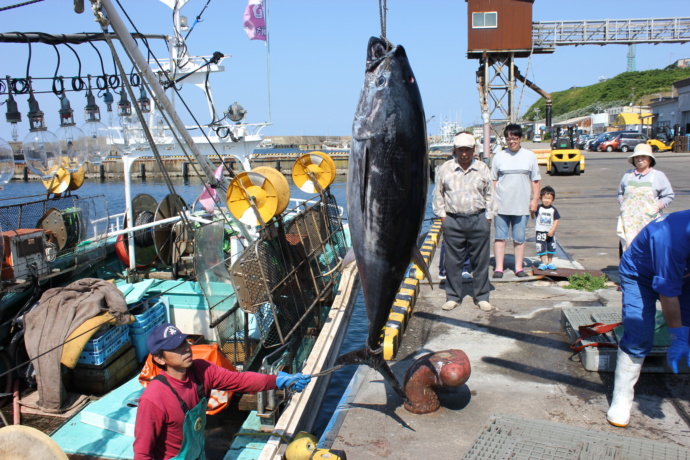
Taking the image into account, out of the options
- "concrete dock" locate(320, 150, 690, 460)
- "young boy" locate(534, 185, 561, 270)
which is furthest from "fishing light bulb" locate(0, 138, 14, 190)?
"young boy" locate(534, 185, 561, 270)

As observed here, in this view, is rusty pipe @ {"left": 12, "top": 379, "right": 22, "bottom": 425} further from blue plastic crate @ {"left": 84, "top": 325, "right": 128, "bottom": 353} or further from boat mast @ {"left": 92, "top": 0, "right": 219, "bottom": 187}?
boat mast @ {"left": 92, "top": 0, "right": 219, "bottom": 187}

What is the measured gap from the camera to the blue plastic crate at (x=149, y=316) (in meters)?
7.25

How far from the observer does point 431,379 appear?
4.13 m

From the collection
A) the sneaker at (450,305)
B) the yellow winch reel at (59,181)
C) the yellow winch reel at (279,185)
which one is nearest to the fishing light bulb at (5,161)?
the yellow winch reel at (59,181)

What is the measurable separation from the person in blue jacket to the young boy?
391cm

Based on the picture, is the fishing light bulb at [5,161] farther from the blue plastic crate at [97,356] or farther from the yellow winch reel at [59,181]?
the blue plastic crate at [97,356]

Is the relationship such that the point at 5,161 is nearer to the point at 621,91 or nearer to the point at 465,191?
the point at 465,191

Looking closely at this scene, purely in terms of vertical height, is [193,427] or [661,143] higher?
[661,143]

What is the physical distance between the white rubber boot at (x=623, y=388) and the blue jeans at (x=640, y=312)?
7cm

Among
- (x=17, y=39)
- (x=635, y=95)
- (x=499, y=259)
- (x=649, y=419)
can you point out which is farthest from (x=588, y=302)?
(x=635, y=95)

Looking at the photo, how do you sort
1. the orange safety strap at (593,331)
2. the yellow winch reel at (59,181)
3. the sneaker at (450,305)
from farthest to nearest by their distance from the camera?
the yellow winch reel at (59,181), the sneaker at (450,305), the orange safety strap at (593,331)

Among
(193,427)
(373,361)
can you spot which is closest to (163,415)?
(193,427)

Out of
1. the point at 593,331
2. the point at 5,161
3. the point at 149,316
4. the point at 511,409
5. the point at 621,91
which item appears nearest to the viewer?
the point at 511,409

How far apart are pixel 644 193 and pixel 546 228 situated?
5.47 ft
